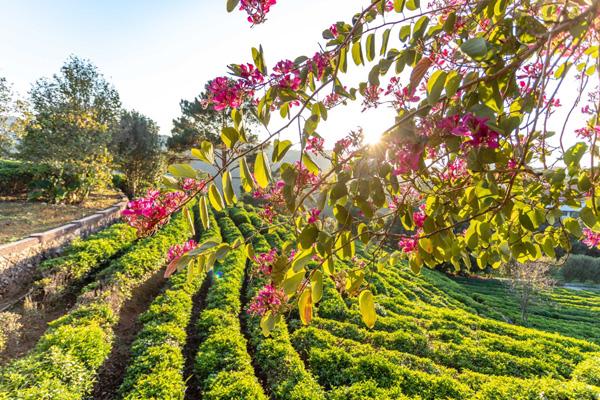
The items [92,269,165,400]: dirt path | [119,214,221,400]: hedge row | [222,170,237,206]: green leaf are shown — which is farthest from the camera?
[92,269,165,400]: dirt path

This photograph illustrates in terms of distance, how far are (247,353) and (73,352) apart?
233 cm

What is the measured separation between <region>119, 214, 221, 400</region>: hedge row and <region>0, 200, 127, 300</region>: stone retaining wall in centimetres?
280

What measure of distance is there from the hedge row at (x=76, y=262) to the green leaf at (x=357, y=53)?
18.2ft

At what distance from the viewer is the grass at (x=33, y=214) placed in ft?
26.1

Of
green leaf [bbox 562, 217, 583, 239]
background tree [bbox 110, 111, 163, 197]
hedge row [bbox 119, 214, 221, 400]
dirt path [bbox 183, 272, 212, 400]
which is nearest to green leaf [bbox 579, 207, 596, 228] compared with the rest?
green leaf [bbox 562, 217, 583, 239]

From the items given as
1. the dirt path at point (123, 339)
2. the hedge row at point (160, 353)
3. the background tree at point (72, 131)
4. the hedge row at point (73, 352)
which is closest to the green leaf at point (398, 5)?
the hedge row at point (160, 353)

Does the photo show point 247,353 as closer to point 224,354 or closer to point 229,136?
point 224,354

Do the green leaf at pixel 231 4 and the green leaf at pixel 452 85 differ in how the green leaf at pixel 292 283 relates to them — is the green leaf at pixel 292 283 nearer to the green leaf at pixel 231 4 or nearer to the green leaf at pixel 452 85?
the green leaf at pixel 452 85

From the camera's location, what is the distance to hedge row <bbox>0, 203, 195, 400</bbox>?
3285 mm

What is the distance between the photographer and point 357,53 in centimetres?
112

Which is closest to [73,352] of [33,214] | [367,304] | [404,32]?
[367,304]

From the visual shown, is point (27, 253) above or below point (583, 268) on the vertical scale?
above

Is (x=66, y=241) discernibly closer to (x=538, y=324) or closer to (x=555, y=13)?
(x=555, y=13)

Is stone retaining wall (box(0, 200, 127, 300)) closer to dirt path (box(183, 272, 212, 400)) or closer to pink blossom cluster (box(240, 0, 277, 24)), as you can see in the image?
dirt path (box(183, 272, 212, 400))
